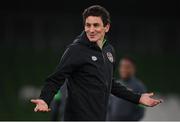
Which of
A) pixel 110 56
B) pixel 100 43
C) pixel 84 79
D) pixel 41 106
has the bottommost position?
pixel 41 106

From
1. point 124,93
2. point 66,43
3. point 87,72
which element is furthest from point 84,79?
point 66,43

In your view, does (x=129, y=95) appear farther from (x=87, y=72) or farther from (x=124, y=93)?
(x=87, y=72)

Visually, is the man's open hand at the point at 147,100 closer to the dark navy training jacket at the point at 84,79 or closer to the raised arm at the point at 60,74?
the dark navy training jacket at the point at 84,79

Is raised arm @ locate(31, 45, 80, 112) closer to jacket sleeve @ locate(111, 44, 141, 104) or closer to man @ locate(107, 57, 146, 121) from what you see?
jacket sleeve @ locate(111, 44, 141, 104)

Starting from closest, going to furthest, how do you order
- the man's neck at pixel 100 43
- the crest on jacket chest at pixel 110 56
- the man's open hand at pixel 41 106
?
the man's open hand at pixel 41 106 < the man's neck at pixel 100 43 < the crest on jacket chest at pixel 110 56

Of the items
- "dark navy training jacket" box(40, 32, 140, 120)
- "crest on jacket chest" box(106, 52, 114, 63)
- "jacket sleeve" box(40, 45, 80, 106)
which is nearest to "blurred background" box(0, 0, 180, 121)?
"crest on jacket chest" box(106, 52, 114, 63)

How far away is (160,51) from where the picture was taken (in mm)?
18281

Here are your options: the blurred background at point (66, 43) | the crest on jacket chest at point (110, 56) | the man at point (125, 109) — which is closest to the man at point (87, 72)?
the crest on jacket chest at point (110, 56)

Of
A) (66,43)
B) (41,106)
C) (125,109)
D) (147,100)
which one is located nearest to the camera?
(41,106)

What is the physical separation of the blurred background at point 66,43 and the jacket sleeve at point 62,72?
33.2 ft

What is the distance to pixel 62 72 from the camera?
5586 millimetres

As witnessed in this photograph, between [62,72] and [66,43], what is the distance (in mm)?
11776

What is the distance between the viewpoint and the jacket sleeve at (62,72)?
5.52 meters

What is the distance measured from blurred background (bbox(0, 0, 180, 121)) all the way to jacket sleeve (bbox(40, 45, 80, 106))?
10.1 m
